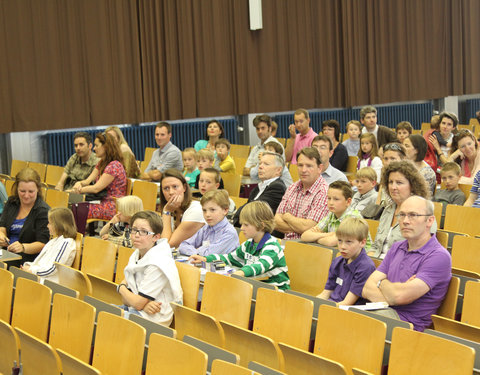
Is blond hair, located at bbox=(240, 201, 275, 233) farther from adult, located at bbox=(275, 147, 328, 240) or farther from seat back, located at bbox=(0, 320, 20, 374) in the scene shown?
seat back, located at bbox=(0, 320, 20, 374)

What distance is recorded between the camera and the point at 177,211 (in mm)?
5582

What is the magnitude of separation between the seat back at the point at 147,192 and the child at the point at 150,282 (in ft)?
9.19

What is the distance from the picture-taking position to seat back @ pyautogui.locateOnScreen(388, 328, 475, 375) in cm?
269

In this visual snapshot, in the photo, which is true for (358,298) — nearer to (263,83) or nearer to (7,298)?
(7,298)

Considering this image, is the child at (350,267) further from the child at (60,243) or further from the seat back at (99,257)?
the child at (60,243)

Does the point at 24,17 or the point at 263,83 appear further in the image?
the point at 263,83

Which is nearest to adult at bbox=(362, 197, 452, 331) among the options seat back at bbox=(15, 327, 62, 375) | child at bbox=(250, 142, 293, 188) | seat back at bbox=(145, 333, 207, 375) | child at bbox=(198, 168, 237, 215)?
seat back at bbox=(145, 333, 207, 375)

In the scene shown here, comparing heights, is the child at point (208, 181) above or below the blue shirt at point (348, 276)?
above

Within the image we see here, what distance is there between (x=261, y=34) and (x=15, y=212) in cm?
721

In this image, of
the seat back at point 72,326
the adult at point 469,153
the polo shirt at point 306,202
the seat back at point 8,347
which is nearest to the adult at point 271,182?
the polo shirt at point 306,202

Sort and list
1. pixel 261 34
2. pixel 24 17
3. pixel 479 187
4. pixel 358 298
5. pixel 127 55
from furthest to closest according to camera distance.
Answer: pixel 261 34 < pixel 127 55 < pixel 24 17 < pixel 479 187 < pixel 358 298

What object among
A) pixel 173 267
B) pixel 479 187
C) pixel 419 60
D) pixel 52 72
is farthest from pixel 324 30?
pixel 173 267

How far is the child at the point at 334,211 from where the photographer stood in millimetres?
4891

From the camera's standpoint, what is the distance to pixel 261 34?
12.1m
